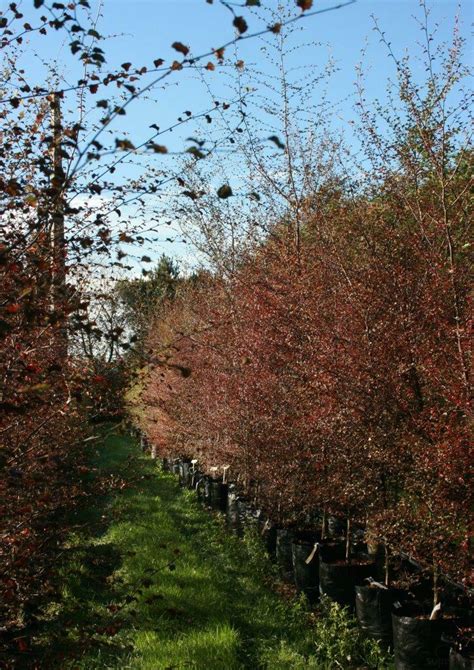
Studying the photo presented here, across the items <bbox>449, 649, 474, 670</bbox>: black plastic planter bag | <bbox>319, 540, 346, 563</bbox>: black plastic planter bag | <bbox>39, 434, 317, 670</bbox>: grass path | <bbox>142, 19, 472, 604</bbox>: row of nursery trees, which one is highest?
<bbox>142, 19, 472, 604</bbox>: row of nursery trees

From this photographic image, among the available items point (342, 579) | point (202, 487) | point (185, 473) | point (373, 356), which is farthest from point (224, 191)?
point (185, 473)

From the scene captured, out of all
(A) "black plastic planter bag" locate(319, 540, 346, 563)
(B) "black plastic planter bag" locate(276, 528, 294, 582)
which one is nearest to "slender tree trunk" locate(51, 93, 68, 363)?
(A) "black plastic planter bag" locate(319, 540, 346, 563)

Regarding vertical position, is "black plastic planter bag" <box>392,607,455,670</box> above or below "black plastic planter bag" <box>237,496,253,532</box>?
below

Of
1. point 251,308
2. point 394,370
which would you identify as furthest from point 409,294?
point 251,308

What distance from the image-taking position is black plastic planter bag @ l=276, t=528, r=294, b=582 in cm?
669

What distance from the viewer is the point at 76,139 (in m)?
2.57

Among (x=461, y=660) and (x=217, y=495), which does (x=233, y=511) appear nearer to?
(x=217, y=495)

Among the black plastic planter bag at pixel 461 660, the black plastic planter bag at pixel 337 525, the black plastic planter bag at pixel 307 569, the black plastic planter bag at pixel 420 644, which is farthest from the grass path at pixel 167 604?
the black plastic planter bag at pixel 461 660

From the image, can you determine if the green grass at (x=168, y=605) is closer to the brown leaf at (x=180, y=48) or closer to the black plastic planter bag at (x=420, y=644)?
the black plastic planter bag at (x=420, y=644)

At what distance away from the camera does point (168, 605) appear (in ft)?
17.4

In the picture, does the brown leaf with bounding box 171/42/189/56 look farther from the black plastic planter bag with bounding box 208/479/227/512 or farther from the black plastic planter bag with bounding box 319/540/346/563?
the black plastic planter bag with bounding box 208/479/227/512

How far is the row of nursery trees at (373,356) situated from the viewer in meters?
4.20

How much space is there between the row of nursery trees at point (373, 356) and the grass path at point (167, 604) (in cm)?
95

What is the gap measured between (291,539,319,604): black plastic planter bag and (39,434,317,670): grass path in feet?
0.94
